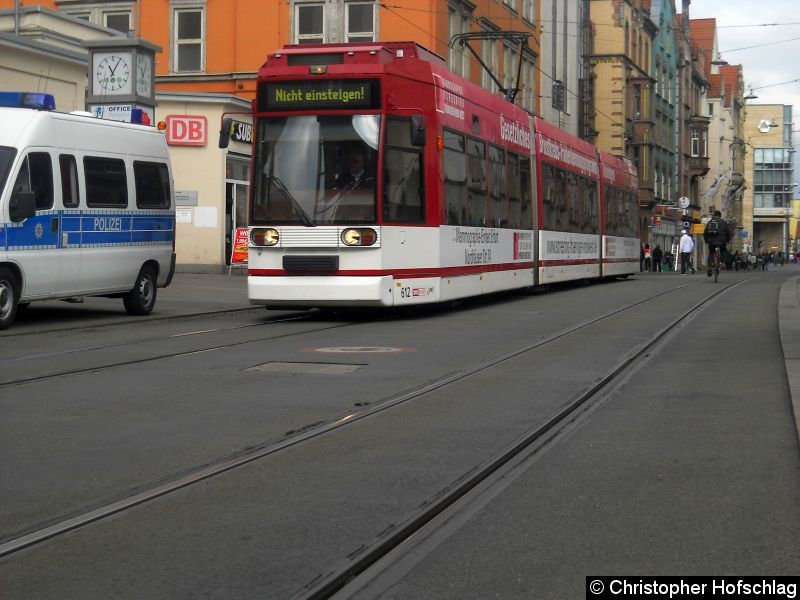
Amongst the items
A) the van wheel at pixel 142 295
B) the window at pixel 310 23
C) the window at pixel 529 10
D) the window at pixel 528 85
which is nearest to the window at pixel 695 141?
the window at pixel 529 10

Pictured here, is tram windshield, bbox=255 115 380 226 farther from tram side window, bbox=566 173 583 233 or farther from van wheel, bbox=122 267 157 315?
tram side window, bbox=566 173 583 233

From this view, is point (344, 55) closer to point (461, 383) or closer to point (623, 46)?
point (461, 383)

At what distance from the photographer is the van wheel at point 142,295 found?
1839cm

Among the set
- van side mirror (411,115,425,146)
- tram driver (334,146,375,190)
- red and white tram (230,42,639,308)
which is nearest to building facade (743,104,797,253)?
red and white tram (230,42,639,308)

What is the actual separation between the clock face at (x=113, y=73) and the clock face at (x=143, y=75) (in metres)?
0.21

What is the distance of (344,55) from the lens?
17.4m

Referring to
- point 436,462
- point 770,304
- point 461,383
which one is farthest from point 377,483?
point 770,304

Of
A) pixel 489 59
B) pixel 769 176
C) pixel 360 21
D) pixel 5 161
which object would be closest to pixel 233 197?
pixel 360 21

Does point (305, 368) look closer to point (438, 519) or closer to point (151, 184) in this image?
point (438, 519)

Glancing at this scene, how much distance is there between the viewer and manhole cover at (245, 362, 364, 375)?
11.2 metres

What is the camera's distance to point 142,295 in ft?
61.0

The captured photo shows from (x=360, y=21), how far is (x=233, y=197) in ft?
26.3

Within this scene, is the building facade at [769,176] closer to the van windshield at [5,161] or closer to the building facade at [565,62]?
the building facade at [565,62]

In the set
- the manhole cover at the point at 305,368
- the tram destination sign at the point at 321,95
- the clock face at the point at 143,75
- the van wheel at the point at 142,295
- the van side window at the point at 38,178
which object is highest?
the clock face at the point at 143,75
